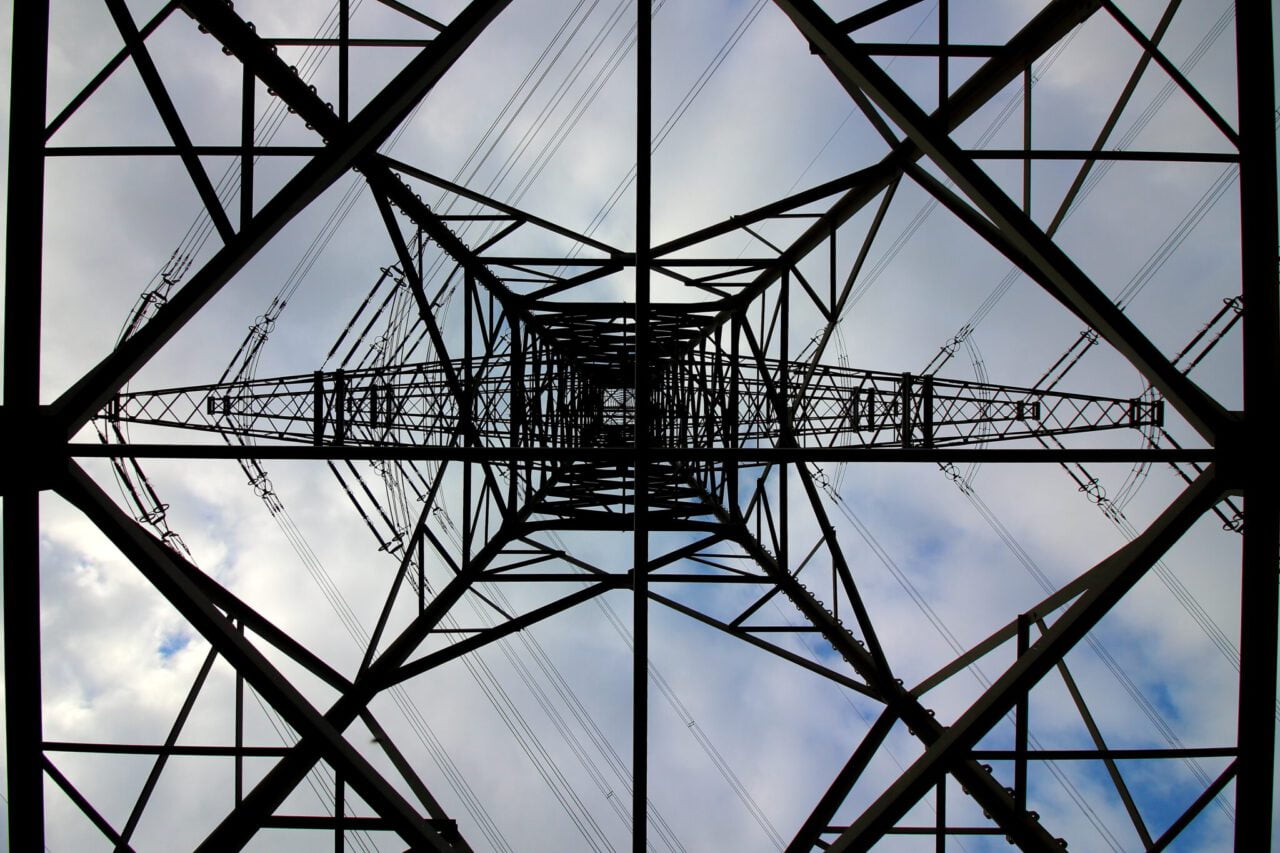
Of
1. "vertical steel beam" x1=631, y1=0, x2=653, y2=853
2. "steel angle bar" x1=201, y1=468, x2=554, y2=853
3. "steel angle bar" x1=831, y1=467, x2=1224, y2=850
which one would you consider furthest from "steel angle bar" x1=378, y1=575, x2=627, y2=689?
"steel angle bar" x1=831, y1=467, x2=1224, y2=850

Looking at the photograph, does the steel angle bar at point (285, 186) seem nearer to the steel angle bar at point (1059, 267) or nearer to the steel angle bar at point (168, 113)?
the steel angle bar at point (168, 113)

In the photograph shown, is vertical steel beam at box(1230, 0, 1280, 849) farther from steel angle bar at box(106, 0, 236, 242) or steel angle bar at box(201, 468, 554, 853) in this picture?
steel angle bar at box(106, 0, 236, 242)

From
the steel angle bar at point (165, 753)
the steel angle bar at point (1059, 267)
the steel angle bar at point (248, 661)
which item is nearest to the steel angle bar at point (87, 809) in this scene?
Answer: the steel angle bar at point (165, 753)

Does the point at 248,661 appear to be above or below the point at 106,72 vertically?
below

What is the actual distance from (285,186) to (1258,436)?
671cm

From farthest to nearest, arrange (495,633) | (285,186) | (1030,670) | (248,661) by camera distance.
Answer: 1. (495,633)
2. (285,186)
3. (1030,670)
4. (248,661)

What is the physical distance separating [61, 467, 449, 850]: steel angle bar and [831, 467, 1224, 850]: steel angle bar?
285 cm

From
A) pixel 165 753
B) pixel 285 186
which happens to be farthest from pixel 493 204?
pixel 165 753

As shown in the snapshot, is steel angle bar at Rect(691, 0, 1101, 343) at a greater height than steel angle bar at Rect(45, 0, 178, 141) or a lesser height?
lesser

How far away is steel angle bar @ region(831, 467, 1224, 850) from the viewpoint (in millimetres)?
4203

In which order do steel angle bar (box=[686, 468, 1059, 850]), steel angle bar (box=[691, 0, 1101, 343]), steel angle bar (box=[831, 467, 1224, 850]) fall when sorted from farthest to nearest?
steel angle bar (box=[691, 0, 1101, 343])
steel angle bar (box=[686, 468, 1059, 850])
steel angle bar (box=[831, 467, 1224, 850])

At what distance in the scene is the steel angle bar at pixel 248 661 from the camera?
4.08m

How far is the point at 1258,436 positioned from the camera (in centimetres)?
435

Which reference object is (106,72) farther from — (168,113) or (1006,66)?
(1006,66)
